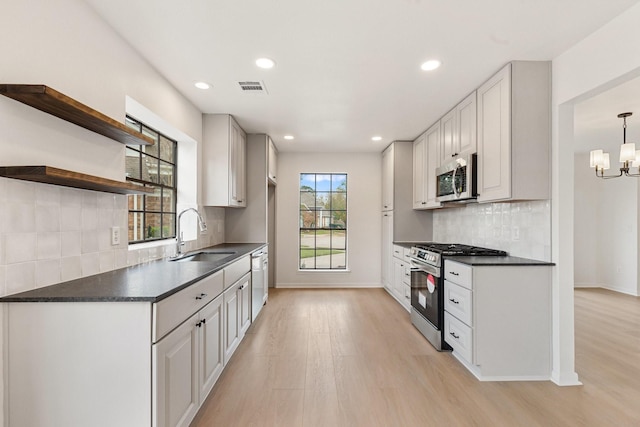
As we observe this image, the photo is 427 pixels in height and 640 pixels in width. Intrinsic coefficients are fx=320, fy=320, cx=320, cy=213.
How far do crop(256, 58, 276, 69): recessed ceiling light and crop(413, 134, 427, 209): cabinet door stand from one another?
8.90ft

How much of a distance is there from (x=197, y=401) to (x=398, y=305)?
3.31 meters

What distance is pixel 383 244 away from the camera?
571cm

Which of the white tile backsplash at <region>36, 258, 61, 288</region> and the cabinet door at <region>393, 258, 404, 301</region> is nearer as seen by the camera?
the white tile backsplash at <region>36, 258, 61, 288</region>

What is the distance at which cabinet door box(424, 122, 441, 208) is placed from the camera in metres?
4.05

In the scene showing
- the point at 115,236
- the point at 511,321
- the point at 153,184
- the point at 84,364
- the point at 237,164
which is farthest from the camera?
the point at 237,164

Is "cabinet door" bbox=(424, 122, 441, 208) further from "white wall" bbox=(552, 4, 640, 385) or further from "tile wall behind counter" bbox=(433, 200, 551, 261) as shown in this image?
"white wall" bbox=(552, 4, 640, 385)

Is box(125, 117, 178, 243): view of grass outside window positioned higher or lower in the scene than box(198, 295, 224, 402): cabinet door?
higher

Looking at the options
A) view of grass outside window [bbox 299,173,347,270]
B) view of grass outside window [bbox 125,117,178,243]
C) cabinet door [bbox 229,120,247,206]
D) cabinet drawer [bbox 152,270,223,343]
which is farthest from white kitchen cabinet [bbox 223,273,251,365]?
view of grass outside window [bbox 299,173,347,270]

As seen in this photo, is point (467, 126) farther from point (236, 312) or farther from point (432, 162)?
point (236, 312)

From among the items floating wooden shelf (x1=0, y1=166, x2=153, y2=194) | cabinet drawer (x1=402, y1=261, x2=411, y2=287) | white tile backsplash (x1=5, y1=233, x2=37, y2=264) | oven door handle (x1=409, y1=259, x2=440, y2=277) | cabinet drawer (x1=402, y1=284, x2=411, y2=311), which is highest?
floating wooden shelf (x1=0, y1=166, x2=153, y2=194)

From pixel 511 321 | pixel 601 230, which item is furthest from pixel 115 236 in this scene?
pixel 601 230

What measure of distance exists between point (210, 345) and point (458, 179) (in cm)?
271

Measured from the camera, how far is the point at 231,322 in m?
2.73

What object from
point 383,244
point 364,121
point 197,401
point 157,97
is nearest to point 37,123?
point 157,97
